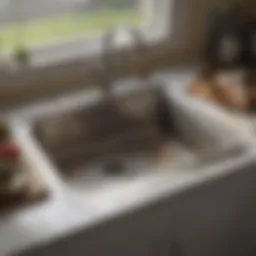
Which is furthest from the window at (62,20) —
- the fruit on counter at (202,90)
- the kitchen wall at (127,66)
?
the fruit on counter at (202,90)

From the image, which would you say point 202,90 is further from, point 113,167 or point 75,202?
A: point 75,202

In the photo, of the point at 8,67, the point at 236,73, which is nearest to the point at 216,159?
the point at 236,73

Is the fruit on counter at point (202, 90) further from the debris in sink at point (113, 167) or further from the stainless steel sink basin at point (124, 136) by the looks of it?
the debris in sink at point (113, 167)

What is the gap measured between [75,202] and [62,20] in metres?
0.78

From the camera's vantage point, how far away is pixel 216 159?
1467 millimetres

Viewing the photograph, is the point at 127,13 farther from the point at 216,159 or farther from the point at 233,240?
the point at 233,240

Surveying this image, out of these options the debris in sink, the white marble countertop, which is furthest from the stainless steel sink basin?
the white marble countertop

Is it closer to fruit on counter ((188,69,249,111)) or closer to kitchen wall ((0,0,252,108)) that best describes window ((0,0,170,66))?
kitchen wall ((0,0,252,108))

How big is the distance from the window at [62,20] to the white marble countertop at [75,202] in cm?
39

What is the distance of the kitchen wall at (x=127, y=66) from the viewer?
1690mm

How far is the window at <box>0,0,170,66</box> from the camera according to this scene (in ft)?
5.56

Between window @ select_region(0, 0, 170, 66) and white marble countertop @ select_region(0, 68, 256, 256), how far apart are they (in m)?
0.39

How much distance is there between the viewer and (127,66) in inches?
74.3

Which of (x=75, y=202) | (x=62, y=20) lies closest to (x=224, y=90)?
(x=62, y=20)
